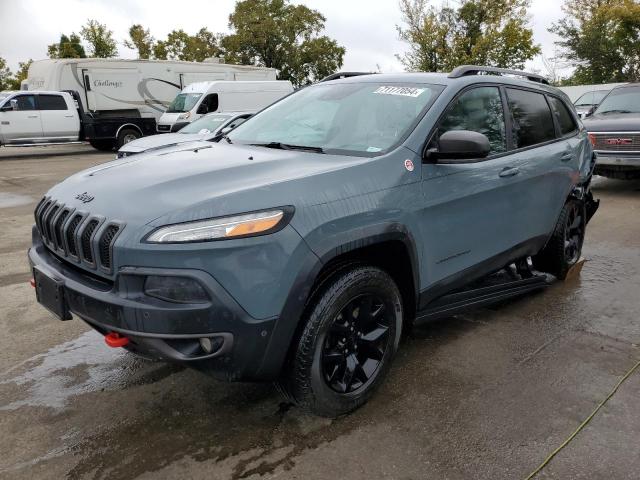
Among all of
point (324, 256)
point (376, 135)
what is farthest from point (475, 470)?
point (376, 135)

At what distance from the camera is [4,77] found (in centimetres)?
Answer: 5253

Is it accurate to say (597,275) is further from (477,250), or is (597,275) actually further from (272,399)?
(272,399)

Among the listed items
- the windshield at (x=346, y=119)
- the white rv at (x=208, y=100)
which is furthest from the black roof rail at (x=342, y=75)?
the white rv at (x=208, y=100)

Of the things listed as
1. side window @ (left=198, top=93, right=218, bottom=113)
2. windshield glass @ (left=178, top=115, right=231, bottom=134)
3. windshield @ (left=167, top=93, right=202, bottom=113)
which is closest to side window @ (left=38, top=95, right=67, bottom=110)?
windshield @ (left=167, top=93, right=202, bottom=113)

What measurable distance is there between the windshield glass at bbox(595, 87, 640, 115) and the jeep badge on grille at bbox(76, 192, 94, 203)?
9.95 meters

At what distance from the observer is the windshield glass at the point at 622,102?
32.4 feet

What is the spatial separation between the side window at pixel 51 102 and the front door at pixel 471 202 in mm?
17092

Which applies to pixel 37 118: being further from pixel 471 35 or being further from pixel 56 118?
pixel 471 35

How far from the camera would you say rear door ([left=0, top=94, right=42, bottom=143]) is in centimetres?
1689

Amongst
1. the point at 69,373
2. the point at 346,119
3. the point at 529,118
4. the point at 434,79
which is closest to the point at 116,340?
the point at 69,373

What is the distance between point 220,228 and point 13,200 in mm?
8757

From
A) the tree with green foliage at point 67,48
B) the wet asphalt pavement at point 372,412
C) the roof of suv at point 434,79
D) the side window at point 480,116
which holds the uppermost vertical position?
the tree with green foliage at point 67,48

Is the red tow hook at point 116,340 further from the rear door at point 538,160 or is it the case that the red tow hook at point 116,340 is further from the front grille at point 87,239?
the rear door at point 538,160

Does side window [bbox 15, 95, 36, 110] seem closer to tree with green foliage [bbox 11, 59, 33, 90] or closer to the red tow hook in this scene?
the red tow hook
